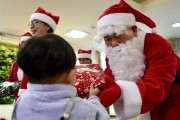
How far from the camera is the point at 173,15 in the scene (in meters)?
3.77

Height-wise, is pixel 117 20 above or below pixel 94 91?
above

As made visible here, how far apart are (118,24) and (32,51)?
1.49ft

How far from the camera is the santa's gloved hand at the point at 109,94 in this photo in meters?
0.70

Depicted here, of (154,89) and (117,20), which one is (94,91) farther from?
(117,20)

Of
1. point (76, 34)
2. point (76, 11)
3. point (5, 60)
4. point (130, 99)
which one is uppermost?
→ point (76, 11)

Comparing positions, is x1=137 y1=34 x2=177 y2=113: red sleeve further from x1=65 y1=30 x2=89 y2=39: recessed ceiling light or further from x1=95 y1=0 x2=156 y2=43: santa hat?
x1=65 y1=30 x2=89 y2=39: recessed ceiling light

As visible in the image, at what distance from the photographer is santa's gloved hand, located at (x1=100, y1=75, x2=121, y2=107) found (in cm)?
70

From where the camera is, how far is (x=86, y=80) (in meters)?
0.79

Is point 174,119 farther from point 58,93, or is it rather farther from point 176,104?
point 58,93

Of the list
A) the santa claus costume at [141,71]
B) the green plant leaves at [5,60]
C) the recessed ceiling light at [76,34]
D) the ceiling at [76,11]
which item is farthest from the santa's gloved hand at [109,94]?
the green plant leaves at [5,60]

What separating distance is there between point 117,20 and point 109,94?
0.44 meters

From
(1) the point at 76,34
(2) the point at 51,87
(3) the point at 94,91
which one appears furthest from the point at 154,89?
(1) the point at 76,34

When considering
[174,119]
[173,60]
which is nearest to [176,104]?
[174,119]

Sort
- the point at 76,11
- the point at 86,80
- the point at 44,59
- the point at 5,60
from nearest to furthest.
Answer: the point at 44,59, the point at 86,80, the point at 76,11, the point at 5,60
